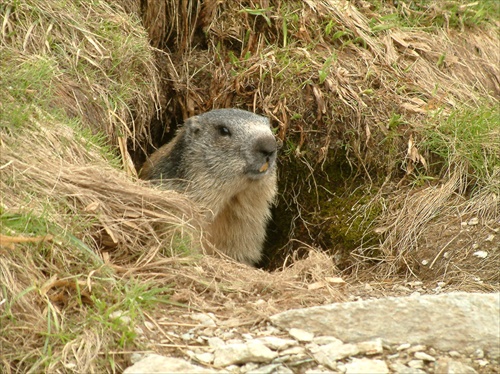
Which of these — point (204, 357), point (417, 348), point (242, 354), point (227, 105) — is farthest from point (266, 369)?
point (227, 105)

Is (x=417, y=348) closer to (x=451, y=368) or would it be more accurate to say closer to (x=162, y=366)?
(x=451, y=368)

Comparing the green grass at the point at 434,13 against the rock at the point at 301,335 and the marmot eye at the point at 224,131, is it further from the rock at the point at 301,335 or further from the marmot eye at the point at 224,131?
the rock at the point at 301,335

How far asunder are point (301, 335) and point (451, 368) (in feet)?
2.43

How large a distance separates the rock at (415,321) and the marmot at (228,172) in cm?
204

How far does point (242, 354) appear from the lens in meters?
3.72

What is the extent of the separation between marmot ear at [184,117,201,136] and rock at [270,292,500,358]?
8.75ft

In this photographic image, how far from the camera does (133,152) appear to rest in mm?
7133

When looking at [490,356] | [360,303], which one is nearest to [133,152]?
[360,303]

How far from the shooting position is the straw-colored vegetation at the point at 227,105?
4051 millimetres

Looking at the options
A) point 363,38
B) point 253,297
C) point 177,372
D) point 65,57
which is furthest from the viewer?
point 363,38

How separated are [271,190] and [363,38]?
1.75m

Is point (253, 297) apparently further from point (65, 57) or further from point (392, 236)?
point (65, 57)

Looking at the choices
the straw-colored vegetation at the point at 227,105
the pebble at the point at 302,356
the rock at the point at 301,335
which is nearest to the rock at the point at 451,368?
the pebble at the point at 302,356

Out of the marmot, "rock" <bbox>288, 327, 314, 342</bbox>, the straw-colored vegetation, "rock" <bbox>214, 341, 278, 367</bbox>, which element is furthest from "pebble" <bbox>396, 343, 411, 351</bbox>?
the marmot
